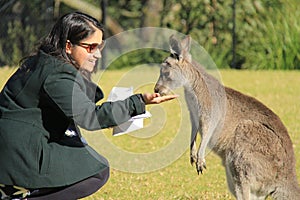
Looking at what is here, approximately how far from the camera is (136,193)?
5.01m

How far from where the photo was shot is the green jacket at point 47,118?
3330 millimetres

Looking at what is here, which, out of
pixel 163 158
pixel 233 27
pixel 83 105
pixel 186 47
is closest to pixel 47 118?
pixel 83 105

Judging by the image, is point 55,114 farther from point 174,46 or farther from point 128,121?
point 174,46

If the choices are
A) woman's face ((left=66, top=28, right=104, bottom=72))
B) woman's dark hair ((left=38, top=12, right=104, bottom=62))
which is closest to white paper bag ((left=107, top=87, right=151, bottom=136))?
woman's face ((left=66, top=28, right=104, bottom=72))

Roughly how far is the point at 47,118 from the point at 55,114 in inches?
1.7

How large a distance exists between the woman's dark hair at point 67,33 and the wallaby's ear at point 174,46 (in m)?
0.77

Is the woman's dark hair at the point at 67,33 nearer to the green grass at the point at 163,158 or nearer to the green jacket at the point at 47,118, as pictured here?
the green jacket at the point at 47,118

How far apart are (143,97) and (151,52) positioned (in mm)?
9895

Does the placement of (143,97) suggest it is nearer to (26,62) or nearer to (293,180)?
(26,62)

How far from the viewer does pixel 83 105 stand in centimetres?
331

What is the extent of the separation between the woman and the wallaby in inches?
33.0

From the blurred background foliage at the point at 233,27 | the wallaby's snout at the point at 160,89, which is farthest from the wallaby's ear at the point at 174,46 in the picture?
the blurred background foliage at the point at 233,27

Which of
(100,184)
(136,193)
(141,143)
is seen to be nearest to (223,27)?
(141,143)

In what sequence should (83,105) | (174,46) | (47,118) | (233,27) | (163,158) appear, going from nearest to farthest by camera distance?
1. (83,105)
2. (47,118)
3. (174,46)
4. (163,158)
5. (233,27)
